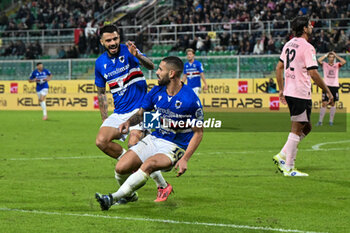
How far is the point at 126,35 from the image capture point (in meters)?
38.2

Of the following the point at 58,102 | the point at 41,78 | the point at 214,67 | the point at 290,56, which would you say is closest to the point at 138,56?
the point at 290,56

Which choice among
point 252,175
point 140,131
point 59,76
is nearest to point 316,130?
point 252,175

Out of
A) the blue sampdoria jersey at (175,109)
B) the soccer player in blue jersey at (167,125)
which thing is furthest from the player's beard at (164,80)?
the blue sampdoria jersey at (175,109)

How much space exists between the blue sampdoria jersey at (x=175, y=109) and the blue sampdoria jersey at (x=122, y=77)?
5.37 ft

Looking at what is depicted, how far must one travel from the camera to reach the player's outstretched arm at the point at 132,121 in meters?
7.69

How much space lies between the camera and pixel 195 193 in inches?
346

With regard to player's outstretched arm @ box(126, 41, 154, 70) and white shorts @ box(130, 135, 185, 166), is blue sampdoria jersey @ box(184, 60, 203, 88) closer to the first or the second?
player's outstretched arm @ box(126, 41, 154, 70)

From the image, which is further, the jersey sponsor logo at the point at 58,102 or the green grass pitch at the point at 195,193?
the jersey sponsor logo at the point at 58,102

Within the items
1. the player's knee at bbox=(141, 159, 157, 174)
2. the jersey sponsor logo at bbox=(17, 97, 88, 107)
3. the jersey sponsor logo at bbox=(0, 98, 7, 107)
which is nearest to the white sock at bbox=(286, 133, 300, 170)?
the player's knee at bbox=(141, 159, 157, 174)

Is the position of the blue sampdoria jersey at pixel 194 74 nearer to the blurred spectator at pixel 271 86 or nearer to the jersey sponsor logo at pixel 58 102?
the blurred spectator at pixel 271 86

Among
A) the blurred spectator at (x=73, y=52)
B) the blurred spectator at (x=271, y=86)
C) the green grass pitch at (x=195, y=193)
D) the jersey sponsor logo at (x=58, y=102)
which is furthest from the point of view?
the blurred spectator at (x=73, y=52)

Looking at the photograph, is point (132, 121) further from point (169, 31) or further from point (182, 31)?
point (169, 31)

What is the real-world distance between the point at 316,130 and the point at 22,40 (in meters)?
25.3

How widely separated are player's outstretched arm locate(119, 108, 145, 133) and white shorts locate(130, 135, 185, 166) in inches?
10.9
